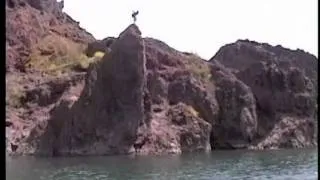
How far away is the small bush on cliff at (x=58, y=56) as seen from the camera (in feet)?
306

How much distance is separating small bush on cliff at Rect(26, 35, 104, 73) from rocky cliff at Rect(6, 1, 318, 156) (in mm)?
1774

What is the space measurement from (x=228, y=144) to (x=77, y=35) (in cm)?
3769

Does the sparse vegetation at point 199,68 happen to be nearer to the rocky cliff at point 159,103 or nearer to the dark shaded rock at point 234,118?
the rocky cliff at point 159,103

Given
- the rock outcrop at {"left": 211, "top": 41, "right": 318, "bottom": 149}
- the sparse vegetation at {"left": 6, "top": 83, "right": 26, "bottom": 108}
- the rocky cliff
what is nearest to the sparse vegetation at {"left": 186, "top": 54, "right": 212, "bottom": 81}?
the rocky cliff

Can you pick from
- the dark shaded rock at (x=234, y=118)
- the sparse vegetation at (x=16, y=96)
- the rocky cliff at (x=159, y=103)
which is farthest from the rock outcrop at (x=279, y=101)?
the sparse vegetation at (x=16, y=96)

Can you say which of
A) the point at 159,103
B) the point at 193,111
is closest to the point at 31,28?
the point at 159,103

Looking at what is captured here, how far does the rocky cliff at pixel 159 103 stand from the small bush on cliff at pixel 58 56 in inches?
69.8

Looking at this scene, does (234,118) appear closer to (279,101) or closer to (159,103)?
(279,101)

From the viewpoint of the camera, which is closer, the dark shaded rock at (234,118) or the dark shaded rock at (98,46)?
the dark shaded rock at (234,118)

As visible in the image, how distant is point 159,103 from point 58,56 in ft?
71.9

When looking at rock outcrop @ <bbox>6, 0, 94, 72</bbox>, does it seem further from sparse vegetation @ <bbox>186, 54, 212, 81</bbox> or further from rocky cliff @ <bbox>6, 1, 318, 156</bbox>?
sparse vegetation @ <bbox>186, 54, 212, 81</bbox>

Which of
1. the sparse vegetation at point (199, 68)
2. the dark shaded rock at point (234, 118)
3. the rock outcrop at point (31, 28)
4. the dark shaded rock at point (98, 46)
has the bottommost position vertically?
the dark shaded rock at point (234, 118)
